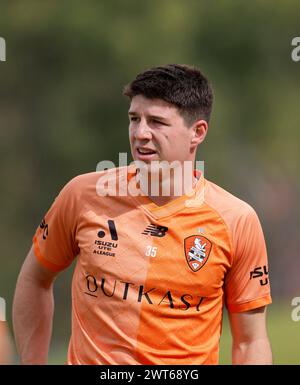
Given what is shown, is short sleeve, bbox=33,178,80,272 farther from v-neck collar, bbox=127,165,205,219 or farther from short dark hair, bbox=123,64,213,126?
short dark hair, bbox=123,64,213,126

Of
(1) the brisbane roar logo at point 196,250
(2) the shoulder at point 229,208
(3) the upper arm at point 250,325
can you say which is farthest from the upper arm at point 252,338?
(2) the shoulder at point 229,208

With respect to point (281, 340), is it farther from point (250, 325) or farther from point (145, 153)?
point (145, 153)

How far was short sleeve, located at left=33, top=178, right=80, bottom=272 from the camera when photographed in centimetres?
518

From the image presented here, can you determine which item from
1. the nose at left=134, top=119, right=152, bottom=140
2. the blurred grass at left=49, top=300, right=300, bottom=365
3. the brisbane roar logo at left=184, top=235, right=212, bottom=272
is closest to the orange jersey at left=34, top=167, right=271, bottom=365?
the brisbane roar logo at left=184, top=235, right=212, bottom=272

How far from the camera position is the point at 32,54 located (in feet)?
69.2

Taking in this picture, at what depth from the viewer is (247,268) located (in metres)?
5.09

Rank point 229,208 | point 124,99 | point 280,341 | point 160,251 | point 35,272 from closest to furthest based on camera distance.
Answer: point 160,251
point 229,208
point 35,272
point 280,341
point 124,99

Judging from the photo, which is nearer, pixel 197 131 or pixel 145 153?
pixel 145 153

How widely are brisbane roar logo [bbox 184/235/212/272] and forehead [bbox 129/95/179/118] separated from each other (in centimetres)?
64

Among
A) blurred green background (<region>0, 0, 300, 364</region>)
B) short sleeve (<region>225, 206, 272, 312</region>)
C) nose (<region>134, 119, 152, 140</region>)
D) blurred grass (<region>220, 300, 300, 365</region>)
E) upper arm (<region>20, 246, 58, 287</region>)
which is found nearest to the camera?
nose (<region>134, 119, 152, 140</region>)

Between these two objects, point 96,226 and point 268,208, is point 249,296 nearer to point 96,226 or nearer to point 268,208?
point 96,226

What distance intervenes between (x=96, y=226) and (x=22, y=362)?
2.93ft

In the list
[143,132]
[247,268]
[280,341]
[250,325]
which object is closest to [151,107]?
[143,132]

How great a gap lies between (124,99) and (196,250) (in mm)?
15427
